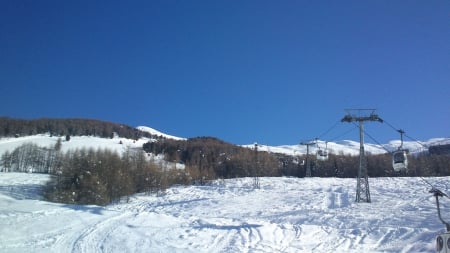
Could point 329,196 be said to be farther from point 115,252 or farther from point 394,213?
point 115,252

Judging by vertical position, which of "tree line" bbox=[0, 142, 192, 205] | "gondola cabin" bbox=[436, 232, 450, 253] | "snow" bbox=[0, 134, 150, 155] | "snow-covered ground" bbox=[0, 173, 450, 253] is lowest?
"snow-covered ground" bbox=[0, 173, 450, 253]

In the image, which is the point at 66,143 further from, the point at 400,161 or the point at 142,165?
the point at 400,161

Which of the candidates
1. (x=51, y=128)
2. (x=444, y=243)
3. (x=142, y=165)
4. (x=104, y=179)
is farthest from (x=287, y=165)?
(x=444, y=243)

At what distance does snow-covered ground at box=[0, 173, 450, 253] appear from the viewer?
85.7 ft

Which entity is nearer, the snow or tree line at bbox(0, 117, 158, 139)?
the snow

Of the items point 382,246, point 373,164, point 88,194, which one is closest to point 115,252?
point 382,246

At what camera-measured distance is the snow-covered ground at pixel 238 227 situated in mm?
26109

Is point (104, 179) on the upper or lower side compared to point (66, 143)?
lower

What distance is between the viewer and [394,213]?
35.3 metres

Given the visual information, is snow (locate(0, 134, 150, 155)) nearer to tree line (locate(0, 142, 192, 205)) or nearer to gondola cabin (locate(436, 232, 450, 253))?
tree line (locate(0, 142, 192, 205))

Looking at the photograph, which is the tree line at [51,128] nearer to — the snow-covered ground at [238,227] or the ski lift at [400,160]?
the snow-covered ground at [238,227]

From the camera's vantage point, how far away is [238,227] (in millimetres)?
31375

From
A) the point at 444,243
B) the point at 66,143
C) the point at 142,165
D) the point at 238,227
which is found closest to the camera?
the point at 444,243

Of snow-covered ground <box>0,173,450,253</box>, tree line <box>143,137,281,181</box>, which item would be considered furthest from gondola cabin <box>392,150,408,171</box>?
tree line <box>143,137,281,181</box>
